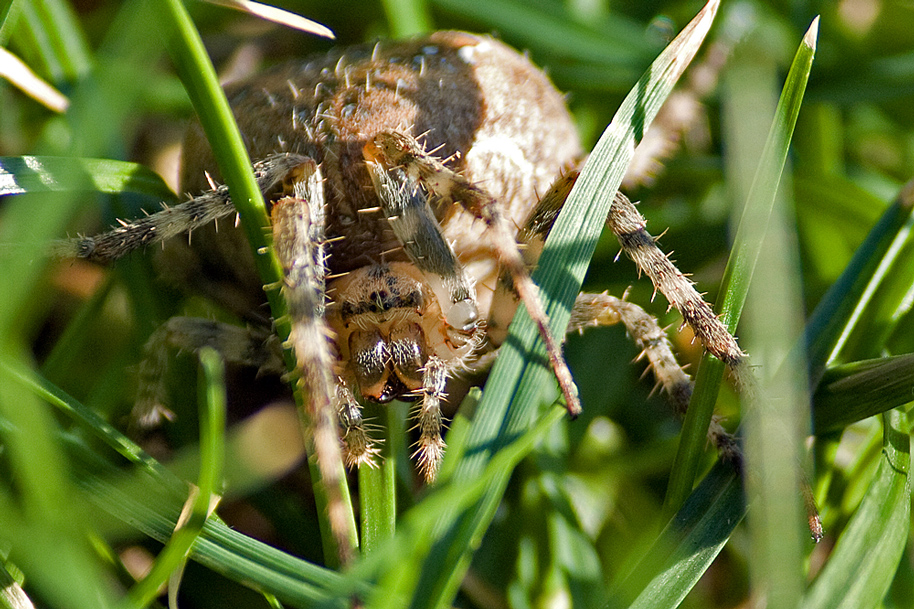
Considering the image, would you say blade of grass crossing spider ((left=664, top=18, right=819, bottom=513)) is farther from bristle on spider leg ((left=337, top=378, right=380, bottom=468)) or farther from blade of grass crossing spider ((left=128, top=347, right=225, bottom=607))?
blade of grass crossing spider ((left=128, top=347, right=225, bottom=607))

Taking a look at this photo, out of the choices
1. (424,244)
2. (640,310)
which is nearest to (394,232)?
(424,244)

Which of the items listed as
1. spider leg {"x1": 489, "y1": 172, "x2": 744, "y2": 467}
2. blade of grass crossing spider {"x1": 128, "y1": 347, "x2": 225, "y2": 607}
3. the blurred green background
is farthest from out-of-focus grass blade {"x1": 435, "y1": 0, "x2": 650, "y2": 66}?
blade of grass crossing spider {"x1": 128, "y1": 347, "x2": 225, "y2": 607}

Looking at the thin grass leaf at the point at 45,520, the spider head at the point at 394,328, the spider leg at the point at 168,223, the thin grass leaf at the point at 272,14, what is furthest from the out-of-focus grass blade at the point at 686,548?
the thin grass leaf at the point at 272,14

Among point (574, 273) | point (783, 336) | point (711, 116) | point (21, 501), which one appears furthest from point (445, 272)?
point (711, 116)

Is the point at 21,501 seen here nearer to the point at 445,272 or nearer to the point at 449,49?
the point at 445,272

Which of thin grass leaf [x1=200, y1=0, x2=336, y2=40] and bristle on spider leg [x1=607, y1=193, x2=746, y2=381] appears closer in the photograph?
bristle on spider leg [x1=607, y1=193, x2=746, y2=381]

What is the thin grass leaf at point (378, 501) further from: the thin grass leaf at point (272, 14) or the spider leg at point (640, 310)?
the thin grass leaf at point (272, 14)

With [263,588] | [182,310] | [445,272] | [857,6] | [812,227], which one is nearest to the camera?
[263,588]
